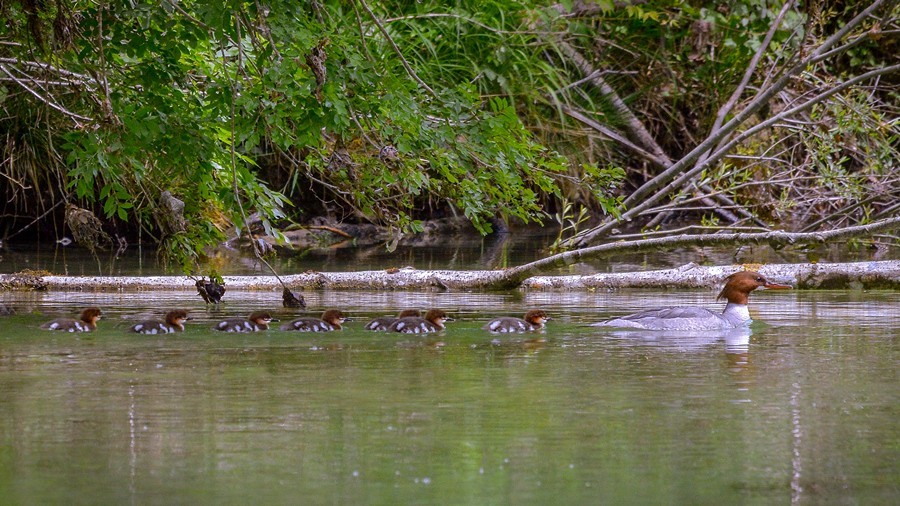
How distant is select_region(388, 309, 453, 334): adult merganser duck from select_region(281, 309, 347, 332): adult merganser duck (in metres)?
0.29

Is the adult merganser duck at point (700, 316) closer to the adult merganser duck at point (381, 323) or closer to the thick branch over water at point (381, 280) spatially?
the adult merganser duck at point (381, 323)

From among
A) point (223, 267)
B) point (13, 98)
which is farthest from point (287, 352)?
point (13, 98)

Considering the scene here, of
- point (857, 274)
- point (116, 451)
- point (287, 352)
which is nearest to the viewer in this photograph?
point (116, 451)

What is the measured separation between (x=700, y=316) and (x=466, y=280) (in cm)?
303

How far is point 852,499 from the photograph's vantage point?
349cm

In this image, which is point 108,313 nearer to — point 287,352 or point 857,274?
point 287,352

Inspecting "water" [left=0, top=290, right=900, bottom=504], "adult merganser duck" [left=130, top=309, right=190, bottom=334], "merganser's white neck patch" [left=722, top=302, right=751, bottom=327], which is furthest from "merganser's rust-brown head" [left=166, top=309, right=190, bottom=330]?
"merganser's white neck patch" [left=722, top=302, right=751, bottom=327]

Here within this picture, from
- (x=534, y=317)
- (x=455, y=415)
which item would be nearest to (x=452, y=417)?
(x=455, y=415)

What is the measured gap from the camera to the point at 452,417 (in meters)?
4.61

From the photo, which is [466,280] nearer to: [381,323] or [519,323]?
[381,323]

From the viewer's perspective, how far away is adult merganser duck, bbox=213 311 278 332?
710cm

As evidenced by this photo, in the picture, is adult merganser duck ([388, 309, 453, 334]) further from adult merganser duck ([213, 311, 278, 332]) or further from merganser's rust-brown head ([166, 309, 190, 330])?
merganser's rust-brown head ([166, 309, 190, 330])

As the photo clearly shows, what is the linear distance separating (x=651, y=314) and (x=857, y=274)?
301 centimetres

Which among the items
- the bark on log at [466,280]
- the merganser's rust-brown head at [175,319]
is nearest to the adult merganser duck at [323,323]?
the merganser's rust-brown head at [175,319]
